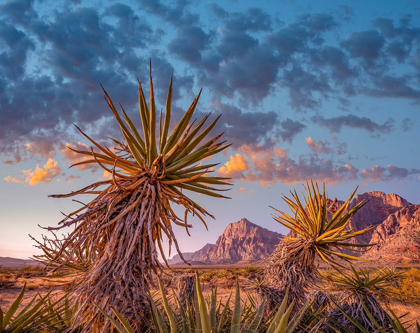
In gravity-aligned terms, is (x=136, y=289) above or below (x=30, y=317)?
above

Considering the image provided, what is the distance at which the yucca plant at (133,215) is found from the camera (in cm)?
320

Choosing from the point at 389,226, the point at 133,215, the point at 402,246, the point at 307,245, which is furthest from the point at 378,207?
the point at 133,215

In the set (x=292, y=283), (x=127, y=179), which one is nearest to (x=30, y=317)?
(x=127, y=179)

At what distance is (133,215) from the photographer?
348 centimetres

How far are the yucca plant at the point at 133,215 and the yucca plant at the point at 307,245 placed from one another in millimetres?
3554

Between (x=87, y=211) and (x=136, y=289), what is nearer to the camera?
(x=136, y=289)

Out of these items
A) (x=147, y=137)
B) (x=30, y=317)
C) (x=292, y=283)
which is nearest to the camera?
(x=30, y=317)

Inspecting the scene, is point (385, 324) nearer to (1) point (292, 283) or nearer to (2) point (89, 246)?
(1) point (292, 283)

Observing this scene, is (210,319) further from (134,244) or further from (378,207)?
(378,207)

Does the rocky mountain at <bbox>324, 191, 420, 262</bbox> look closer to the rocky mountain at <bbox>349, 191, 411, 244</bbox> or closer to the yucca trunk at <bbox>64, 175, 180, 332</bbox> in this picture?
the rocky mountain at <bbox>349, 191, 411, 244</bbox>

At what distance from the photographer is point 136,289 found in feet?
10.7

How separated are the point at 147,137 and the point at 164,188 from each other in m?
0.74

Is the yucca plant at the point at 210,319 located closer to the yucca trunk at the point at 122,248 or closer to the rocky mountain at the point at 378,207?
the yucca trunk at the point at 122,248

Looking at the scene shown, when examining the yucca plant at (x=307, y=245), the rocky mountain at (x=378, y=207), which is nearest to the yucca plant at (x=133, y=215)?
the yucca plant at (x=307, y=245)
